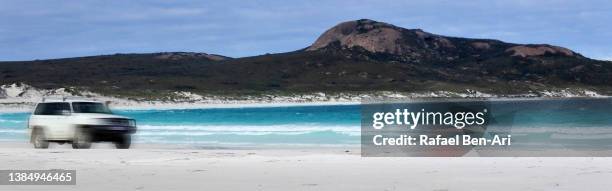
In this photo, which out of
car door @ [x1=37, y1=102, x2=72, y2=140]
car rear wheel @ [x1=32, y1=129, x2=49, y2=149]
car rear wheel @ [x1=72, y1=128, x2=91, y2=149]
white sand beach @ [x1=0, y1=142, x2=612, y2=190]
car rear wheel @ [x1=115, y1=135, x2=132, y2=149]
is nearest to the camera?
white sand beach @ [x1=0, y1=142, x2=612, y2=190]

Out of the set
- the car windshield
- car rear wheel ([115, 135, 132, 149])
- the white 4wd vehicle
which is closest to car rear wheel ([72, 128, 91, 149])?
the white 4wd vehicle

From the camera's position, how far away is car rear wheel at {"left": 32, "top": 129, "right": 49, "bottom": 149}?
2508 centimetres

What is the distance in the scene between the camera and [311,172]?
15.4 metres

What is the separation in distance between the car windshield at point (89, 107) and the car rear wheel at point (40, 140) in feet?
4.04

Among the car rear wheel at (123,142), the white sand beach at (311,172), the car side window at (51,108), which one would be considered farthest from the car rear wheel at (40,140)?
the white sand beach at (311,172)

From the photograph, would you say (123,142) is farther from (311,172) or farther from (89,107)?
(311,172)

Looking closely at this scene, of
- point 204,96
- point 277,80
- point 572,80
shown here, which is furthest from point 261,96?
point 572,80

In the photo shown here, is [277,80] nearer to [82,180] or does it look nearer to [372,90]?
[372,90]

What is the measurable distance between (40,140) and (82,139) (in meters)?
1.65

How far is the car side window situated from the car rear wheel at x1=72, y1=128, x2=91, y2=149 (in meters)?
0.78

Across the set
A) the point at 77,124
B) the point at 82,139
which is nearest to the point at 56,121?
the point at 77,124

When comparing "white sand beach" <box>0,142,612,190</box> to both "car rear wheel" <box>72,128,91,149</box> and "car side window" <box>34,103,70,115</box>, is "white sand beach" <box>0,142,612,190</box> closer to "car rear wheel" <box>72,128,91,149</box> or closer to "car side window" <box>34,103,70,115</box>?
"car rear wheel" <box>72,128,91,149</box>

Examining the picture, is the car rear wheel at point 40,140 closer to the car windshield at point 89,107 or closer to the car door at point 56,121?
the car door at point 56,121

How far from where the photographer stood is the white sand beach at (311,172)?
12.9m
